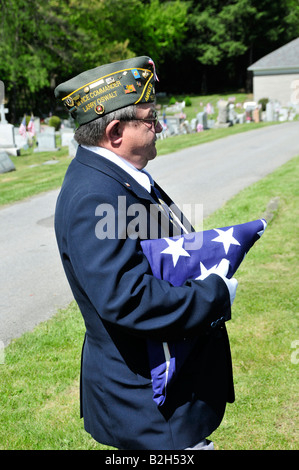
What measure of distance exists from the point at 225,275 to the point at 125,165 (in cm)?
59

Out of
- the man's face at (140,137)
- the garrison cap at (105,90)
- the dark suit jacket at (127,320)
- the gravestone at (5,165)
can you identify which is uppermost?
the garrison cap at (105,90)

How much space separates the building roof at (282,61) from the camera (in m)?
47.7

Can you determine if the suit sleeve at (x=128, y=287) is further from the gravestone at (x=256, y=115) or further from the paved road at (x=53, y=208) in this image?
the gravestone at (x=256, y=115)

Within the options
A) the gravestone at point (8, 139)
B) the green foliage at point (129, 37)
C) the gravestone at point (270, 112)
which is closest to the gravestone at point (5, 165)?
the gravestone at point (8, 139)

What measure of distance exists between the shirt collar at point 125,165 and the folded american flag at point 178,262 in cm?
29

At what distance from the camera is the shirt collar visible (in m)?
1.93

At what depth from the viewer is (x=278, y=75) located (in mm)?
48406

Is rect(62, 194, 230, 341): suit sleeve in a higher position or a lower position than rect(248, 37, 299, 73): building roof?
higher

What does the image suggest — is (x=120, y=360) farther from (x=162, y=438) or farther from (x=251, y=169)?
(x=251, y=169)

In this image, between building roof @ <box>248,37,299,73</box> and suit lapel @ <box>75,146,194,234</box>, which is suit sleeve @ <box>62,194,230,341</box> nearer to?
suit lapel @ <box>75,146,194,234</box>

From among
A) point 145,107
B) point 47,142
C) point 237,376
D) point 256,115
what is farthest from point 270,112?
point 145,107

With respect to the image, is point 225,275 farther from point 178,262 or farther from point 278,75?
point 278,75

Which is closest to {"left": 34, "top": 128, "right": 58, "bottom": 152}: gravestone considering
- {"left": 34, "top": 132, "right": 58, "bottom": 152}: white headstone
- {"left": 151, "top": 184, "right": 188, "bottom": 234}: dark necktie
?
{"left": 34, "top": 132, "right": 58, "bottom": 152}: white headstone

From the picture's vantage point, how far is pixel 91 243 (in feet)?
5.59
